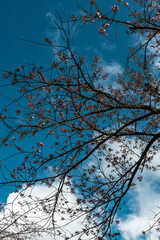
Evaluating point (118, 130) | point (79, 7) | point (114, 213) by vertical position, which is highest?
point (79, 7)

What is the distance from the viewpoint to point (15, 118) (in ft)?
18.1

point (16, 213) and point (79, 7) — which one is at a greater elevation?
point (79, 7)

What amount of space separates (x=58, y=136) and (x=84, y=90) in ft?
4.81

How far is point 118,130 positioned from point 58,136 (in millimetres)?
1670

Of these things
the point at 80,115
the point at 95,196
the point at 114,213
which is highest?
the point at 80,115

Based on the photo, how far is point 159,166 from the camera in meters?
7.69

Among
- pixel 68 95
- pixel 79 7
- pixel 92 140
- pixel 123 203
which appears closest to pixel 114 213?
pixel 123 203

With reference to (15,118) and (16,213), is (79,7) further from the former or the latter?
(16,213)

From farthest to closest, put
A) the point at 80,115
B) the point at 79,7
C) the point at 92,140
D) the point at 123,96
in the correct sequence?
the point at 123,96 → the point at 92,140 → the point at 80,115 → the point at 79,7

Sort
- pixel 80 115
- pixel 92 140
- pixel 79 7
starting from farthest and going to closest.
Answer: pixel 92 140, pixel 80 115, pixel 79 7

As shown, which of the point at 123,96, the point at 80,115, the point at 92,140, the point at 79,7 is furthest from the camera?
the point at 123,96

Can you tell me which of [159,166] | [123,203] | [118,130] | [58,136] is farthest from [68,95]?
[159,166]

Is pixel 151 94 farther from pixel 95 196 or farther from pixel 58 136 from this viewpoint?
pixel 95 196

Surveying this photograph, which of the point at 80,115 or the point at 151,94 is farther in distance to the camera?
the point at 151,94
